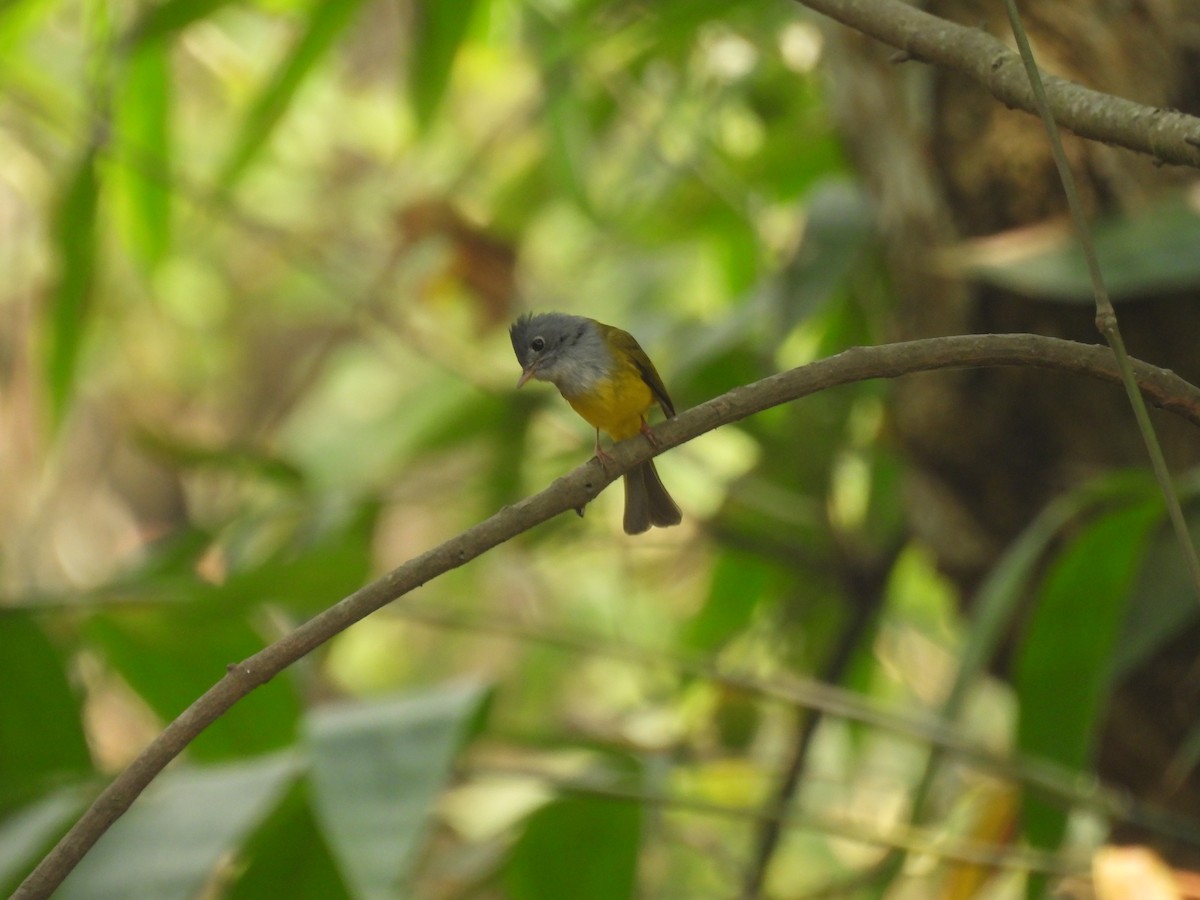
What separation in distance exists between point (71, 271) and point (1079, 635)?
2.60 metres

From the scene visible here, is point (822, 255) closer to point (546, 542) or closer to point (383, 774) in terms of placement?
point (546, 542)

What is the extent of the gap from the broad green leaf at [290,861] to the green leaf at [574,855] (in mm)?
476

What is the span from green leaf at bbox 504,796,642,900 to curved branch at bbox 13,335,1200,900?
156cm

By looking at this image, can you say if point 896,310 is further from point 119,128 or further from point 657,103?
point 119,128

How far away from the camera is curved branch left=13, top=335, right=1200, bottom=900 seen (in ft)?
3.93

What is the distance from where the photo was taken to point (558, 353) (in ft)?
8.05

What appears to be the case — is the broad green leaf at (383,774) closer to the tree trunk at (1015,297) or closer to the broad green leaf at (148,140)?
the tree trunk at (1015,297)

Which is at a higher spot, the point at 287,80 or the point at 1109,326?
the point at 287,80

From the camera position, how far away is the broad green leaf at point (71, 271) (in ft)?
11.0

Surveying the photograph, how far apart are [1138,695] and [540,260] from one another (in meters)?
4.95

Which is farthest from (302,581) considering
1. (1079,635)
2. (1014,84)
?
(1014,84)

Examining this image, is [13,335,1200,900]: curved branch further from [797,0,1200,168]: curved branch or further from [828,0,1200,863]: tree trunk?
[828,0,1200,863]: tree trunk

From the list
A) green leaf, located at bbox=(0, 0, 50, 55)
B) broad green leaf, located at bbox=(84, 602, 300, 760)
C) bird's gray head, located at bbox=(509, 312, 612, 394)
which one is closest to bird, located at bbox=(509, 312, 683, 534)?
bird's gray head, located at bbox=(509, 312, 612, 394)

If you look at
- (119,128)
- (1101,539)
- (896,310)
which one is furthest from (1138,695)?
(119,128)
